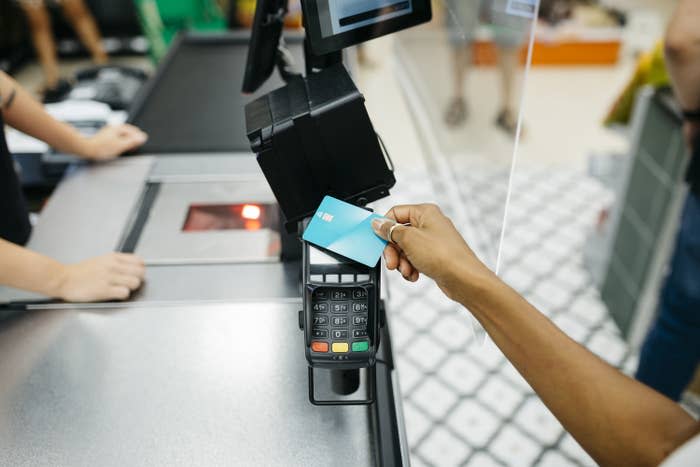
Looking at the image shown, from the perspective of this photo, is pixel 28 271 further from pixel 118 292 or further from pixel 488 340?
pixel 488 340

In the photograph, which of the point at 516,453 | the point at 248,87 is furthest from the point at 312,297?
the point at 516,453

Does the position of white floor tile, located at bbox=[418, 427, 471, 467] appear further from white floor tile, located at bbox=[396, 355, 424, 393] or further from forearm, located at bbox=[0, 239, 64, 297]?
forearm, located at bbox=[0, 239, 64, 297]

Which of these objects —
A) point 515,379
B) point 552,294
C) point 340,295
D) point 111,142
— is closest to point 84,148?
point 111,142

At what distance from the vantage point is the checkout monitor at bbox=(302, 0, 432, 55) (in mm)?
832

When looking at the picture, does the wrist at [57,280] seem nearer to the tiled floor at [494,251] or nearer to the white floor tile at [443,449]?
the tiled floor at [494,251]

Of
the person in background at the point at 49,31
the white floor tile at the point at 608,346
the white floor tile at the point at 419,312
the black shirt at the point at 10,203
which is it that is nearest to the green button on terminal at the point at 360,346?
the black shirt at the point at 10,203

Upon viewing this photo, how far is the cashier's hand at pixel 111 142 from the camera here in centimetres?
139

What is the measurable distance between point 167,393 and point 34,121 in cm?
80

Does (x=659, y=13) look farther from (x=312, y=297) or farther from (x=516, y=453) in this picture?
(x=312, y=297)

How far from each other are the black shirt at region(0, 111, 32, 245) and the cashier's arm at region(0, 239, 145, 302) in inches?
7.2

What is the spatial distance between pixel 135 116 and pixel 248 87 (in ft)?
2.30

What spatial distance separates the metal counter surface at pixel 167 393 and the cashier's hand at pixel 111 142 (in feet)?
1.64

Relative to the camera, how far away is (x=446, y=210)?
289cm

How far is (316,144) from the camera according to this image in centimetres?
81
